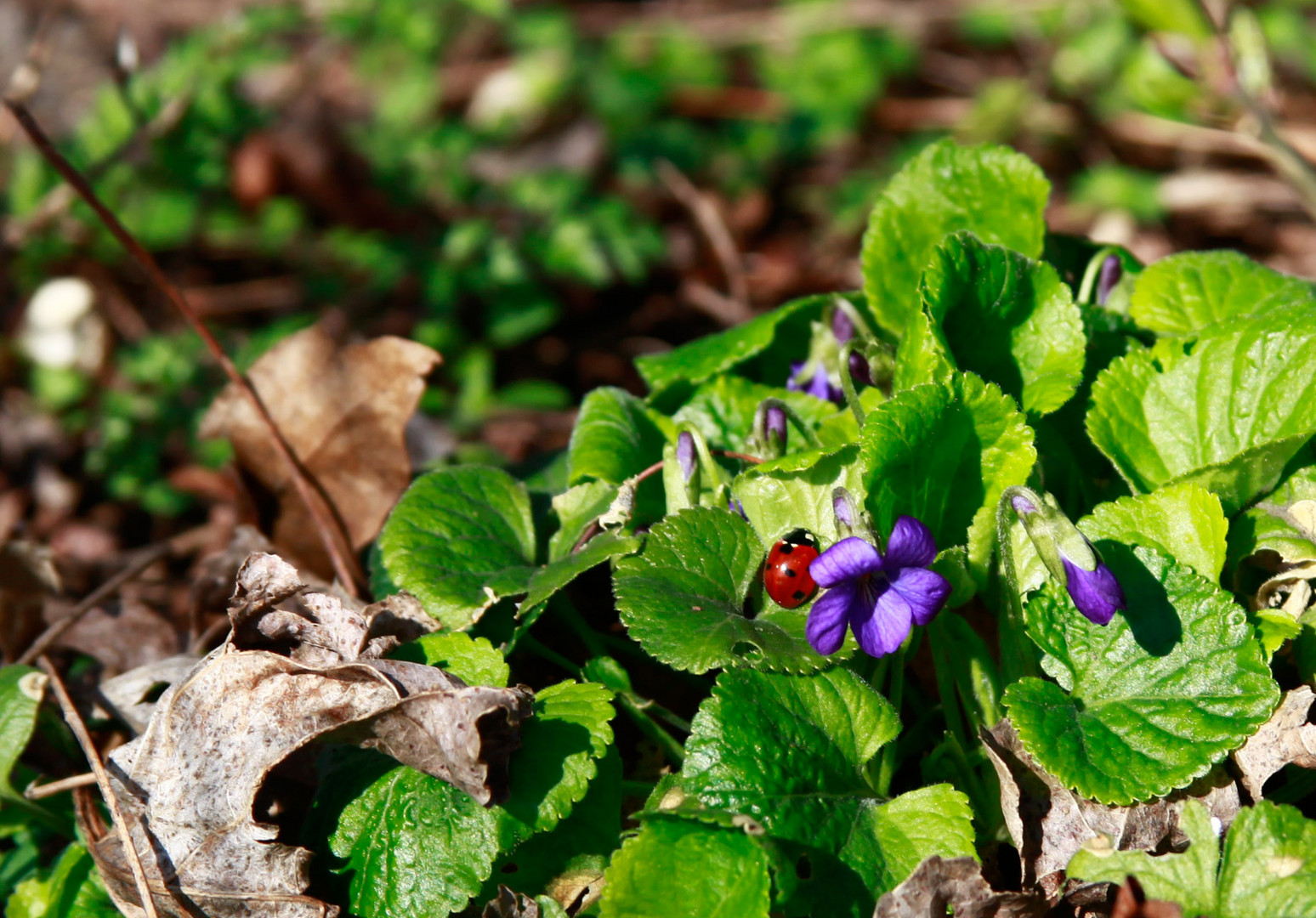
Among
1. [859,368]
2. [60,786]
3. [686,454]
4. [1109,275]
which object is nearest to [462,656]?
[686,454]

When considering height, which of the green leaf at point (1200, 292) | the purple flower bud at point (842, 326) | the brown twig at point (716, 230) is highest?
the purple flower bud at point (842, 326)

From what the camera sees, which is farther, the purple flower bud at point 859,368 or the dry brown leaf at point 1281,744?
the purple flower bud at point 859,368

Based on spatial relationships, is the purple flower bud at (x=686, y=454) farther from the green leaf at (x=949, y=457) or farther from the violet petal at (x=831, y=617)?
the violet petal at (x=831, y=617)

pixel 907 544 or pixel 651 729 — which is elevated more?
pixel 907 544

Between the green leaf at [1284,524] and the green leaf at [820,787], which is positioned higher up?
the green leaf at [820,787]

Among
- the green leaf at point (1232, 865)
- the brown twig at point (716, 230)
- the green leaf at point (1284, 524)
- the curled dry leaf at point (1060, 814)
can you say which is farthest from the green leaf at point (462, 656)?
the brown twig at point (716, 230)

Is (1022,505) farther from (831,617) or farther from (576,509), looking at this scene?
(576,509)

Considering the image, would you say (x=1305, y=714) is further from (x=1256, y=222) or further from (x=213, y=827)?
(x=1256, y=222)

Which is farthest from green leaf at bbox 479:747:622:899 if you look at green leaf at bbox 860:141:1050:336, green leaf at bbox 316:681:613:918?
green leaf at bbox 860:141:1050:336
